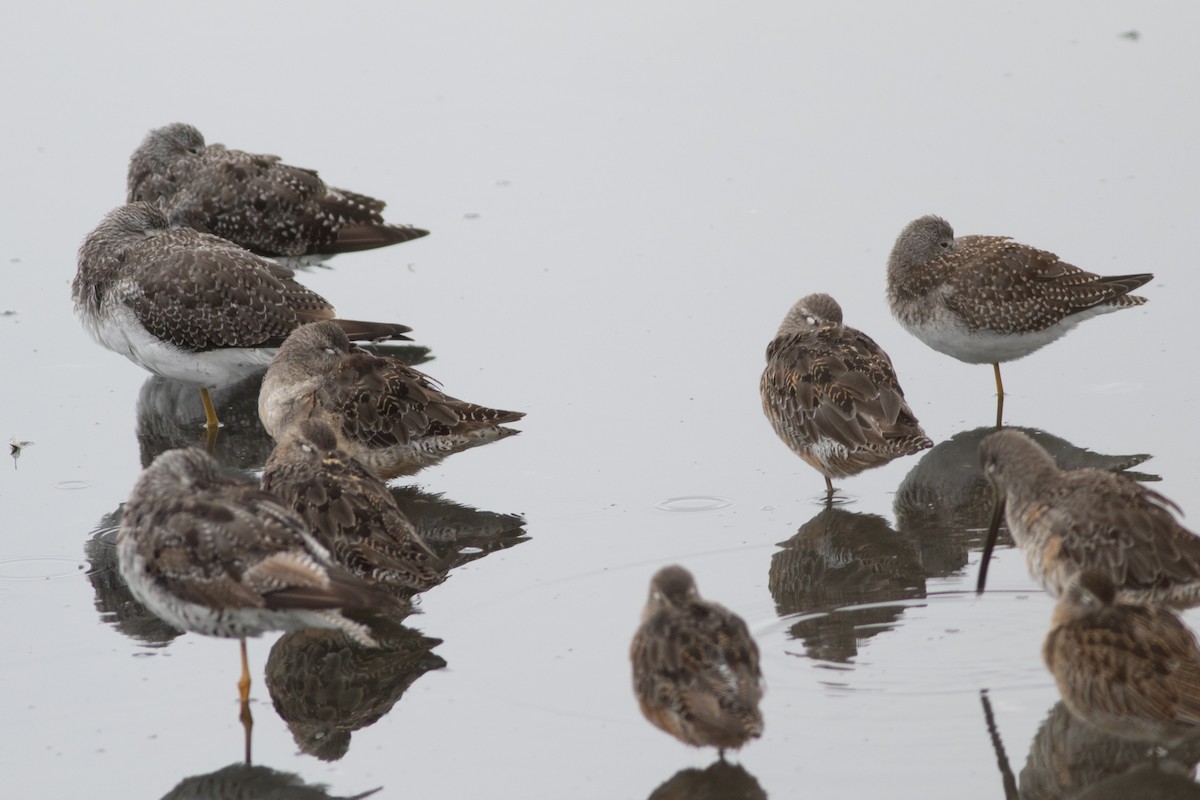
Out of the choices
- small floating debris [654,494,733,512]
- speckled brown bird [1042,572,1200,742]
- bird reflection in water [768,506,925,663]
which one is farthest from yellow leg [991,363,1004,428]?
speckled brown bird [1042,572,1200,742]

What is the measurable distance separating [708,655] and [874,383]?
266cm

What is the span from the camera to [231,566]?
566 cm

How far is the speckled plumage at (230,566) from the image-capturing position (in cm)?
559

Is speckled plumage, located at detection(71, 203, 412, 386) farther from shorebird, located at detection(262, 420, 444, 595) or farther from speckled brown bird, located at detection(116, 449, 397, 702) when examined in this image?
speckled brown bird, located at detection(116, 449, 397, 702)

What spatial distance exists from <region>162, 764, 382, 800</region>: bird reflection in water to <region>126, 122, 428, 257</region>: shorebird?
18.0 feet

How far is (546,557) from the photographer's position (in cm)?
709

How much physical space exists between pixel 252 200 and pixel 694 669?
6.23 meters

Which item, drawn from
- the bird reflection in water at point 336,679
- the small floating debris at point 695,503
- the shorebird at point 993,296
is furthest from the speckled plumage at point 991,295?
the bird reflection in water at point 336,679

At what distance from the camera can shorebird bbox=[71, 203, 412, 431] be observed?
8773 millimetres

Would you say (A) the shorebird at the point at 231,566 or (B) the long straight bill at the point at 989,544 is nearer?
(A) the shorebird at the point at 231,566

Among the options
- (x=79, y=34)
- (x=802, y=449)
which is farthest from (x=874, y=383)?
(x=79, y=34)

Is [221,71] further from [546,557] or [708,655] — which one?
[708,655]

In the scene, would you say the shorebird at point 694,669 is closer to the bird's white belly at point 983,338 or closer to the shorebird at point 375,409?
the shorebird at point 375,409

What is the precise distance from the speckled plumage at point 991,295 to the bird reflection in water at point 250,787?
4.62m
